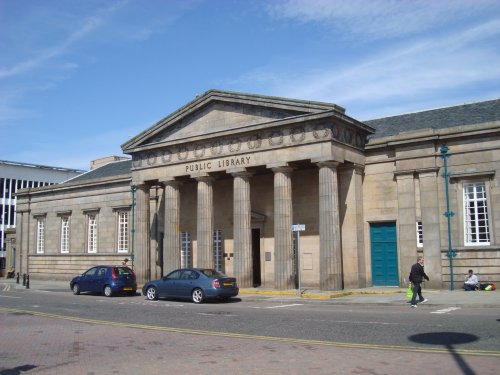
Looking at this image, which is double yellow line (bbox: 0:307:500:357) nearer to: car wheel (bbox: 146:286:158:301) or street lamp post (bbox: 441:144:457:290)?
car wheel (bbox: 146:286:158:301)

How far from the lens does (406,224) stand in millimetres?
26109

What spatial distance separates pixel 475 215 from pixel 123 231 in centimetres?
2347

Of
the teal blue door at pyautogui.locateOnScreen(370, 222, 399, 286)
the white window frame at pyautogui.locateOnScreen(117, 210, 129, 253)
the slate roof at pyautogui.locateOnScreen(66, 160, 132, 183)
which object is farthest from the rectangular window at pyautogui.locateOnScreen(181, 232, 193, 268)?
the teal blue door at pyautogui.locateOnScreen(370, 222, 399, 286)

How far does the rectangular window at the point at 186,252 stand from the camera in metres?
34.1

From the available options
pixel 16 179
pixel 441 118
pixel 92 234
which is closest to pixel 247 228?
pixel 441 118

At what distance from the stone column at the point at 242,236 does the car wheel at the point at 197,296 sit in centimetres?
518

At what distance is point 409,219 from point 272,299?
7744 millimetres

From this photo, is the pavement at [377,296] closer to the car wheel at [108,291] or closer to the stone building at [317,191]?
the stone building at [317,191]

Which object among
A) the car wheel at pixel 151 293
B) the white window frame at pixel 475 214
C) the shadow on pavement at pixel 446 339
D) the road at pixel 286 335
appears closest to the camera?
the road at pixel 286 335

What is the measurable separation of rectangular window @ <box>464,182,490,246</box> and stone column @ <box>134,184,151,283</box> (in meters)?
17.8

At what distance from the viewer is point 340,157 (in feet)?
84.6

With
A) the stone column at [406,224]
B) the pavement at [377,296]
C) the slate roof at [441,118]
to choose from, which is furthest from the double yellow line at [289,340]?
the slate roof at [441,118]

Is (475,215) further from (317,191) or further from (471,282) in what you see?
(317,191)

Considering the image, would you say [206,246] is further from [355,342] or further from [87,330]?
[355,342]
